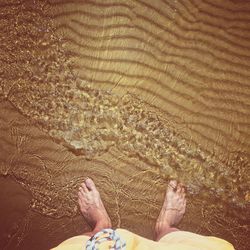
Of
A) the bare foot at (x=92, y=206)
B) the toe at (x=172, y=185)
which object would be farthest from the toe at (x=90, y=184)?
the toe at (x=172, y=185)

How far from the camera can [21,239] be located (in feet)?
7.68

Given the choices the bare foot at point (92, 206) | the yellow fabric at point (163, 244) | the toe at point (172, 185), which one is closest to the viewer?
the yellow fabric at point (163, 244)

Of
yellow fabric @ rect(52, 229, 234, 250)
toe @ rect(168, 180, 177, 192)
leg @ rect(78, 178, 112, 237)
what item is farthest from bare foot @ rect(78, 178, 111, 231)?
toe @ rect(168, 180, 177, 192)

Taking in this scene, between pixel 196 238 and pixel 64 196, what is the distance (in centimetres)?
96

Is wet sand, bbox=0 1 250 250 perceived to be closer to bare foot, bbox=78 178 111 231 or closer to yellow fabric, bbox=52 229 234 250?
bare foot, bbox=78 178 111 231

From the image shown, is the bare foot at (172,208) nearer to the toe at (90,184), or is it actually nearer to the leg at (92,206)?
the leg at (92,206)

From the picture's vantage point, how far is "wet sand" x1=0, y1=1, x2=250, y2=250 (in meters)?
2.42

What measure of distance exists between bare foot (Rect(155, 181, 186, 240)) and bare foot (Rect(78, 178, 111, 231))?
1.18 feet

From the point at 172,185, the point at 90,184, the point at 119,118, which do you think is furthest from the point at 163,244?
the point at 119,118

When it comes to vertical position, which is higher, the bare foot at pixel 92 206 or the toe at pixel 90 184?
the toe at pixel 90 184

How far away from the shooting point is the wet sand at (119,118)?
2416 millimetres

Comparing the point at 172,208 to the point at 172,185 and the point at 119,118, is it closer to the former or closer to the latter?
the point at 172,185

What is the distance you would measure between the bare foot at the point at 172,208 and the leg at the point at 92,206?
355 millimetres

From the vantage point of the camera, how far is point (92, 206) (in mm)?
2385
